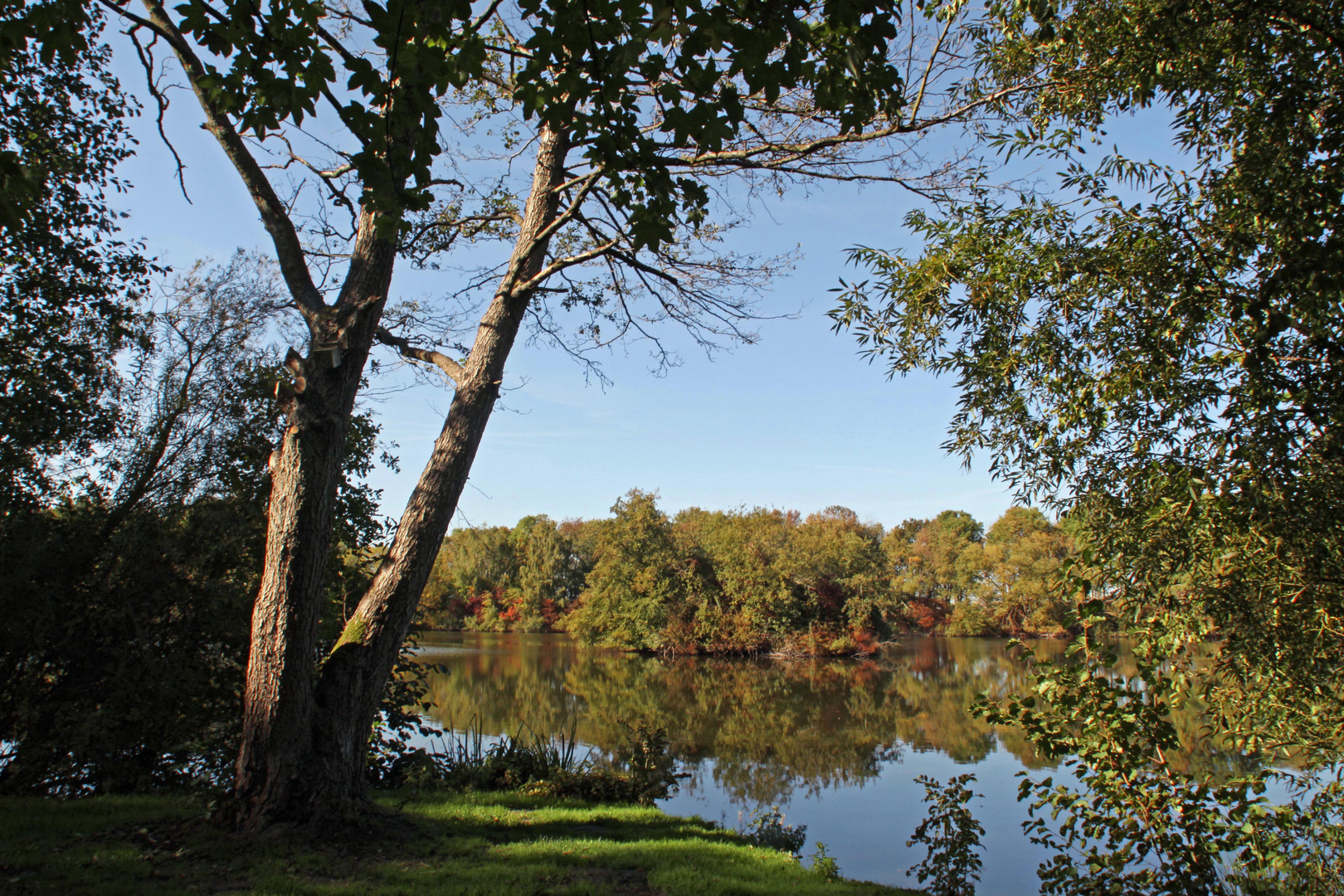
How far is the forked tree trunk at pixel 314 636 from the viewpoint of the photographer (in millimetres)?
4168

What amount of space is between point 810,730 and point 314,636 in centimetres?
1151

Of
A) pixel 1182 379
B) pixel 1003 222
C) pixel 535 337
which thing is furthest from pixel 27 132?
pixel 1182 379

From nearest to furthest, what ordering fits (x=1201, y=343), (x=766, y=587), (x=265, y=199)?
1. (x=1201, y=343)
2. (x=265, y=199)
3. (x=766, y=587)

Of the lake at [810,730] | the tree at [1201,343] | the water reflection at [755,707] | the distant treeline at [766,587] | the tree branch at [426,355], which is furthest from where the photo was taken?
the distant treeline at [766,587]

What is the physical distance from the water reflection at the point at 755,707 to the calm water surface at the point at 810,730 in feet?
0.16

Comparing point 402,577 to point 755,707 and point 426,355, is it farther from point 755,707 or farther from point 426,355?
point 755,707

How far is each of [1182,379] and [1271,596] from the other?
3.37 feet

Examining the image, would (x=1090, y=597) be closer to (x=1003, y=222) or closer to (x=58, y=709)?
(x=1003, y=222)

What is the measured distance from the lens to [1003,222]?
13.4ft

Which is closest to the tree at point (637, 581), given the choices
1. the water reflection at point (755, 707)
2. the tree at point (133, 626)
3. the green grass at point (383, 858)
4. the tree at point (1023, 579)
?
the water reflection at point (755, 707)

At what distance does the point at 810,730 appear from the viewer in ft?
45.8

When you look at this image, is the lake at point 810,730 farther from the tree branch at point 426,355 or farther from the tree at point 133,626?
the tree branch at point 426,355

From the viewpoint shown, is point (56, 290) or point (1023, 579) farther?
point (1023, 579)

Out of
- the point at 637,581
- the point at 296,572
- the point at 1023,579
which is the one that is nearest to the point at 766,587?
the point at 637,581
